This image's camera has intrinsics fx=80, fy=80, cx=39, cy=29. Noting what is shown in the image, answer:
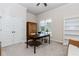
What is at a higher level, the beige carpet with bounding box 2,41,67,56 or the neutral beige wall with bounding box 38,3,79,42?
→ the neutral beige wall with bounding box 38,3,79,42

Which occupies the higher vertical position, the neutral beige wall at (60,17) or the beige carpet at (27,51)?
the neutral beige wall at (60,17)

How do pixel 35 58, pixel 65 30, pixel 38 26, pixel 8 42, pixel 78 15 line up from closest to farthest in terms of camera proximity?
pixel 35 58
pixel 38 26
pixel 8 42
pixel 78 15
pixel 65 30

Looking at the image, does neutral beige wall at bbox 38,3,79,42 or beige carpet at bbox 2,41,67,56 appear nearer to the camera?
beige carpet at bbox 2,41,67,56

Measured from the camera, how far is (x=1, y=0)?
0.75 metres

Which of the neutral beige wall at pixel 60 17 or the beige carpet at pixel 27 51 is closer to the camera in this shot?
the beige carpet at pixel 27 51

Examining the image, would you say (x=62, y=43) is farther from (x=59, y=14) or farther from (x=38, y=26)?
(x=38, y=26)

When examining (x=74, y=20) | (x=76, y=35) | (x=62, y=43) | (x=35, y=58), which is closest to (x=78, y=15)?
(x=74, y=20)

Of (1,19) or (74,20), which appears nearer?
(1,19)

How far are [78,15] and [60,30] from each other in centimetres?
108

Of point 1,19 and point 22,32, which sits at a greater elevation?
point 1,19

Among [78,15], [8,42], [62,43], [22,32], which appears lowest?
[62,43]

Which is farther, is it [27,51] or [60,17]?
[60,17]

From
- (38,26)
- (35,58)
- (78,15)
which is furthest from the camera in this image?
(78,15)

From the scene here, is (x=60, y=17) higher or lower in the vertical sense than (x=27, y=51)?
higher
